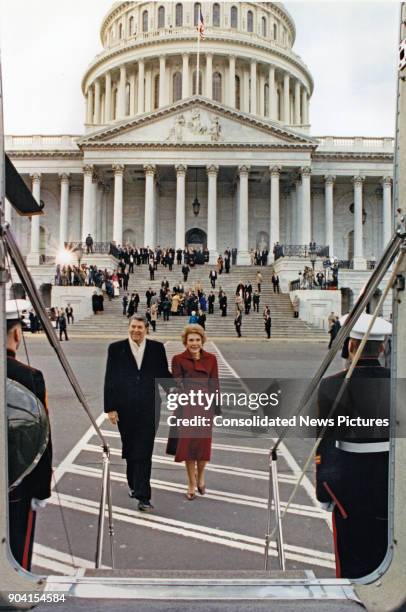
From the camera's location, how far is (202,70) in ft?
203

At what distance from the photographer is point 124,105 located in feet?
202

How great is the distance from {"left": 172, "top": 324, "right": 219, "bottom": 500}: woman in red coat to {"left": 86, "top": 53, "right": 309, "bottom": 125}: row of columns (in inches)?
2295

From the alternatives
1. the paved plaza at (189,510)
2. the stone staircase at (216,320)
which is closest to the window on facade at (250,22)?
the stone staircase at (216,320)

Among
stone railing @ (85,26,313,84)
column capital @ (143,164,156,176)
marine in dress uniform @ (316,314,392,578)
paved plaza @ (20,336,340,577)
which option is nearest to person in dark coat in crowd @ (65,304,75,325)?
paved plaza @ (20,336,340,577)

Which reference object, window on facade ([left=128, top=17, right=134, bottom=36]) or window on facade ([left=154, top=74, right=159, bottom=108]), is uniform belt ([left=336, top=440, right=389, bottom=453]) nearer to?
window on facade ([left=154, top=74, right=159, bottom=108])

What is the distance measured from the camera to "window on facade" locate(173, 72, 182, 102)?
6108 cm

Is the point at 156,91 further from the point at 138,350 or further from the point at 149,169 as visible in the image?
the point at 138,350

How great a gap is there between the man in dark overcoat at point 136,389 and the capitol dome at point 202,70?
5862 centimetres

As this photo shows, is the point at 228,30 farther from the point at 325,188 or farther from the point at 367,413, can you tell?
the point at 367,413

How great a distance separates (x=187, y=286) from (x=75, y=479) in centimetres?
386

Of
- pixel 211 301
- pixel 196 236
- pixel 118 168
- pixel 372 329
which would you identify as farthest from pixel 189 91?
pixel 372 329

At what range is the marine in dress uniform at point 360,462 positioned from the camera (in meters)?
2.76

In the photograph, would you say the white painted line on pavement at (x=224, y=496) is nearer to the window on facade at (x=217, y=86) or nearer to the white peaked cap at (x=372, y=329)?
the white peaked cap at (x=372, y=329)

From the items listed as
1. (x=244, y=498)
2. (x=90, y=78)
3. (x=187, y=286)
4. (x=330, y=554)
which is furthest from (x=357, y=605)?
(x=90, y=78)
